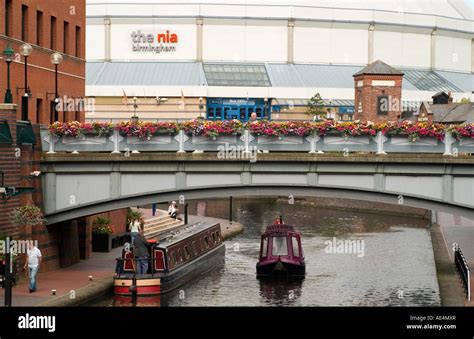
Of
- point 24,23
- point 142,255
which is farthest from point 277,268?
point 24,23

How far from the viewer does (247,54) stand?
11469 centimetres

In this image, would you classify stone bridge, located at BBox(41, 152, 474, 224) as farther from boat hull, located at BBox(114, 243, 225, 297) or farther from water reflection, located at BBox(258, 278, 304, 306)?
water reflection, located at BBox(258, 278, 304, 306)

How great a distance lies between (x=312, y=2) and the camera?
386ft

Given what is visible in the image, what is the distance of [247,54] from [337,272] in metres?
67.3

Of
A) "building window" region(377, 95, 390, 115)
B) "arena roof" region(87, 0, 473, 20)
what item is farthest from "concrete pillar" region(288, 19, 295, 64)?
"building window" region(377, 95, 390, 115)

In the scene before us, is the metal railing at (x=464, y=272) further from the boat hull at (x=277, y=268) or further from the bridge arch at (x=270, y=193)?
the boat hull at (x=277, y=268)

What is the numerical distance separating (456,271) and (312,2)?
244 feet

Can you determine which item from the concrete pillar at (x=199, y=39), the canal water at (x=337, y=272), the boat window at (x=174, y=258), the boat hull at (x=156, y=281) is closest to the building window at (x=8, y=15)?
the boat window at (x=174, y=258)

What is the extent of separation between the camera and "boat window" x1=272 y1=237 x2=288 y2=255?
4809 cm

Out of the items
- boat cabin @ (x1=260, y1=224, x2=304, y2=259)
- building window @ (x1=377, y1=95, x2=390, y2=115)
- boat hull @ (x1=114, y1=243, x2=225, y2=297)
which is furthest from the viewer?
building window @ (x1=377, y1=95, x2=390, y2=115)

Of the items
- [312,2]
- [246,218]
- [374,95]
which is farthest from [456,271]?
[312,2]

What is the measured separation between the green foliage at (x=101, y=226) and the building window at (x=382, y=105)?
150ft

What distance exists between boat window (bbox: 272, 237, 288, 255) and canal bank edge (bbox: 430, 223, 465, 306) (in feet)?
21.1
